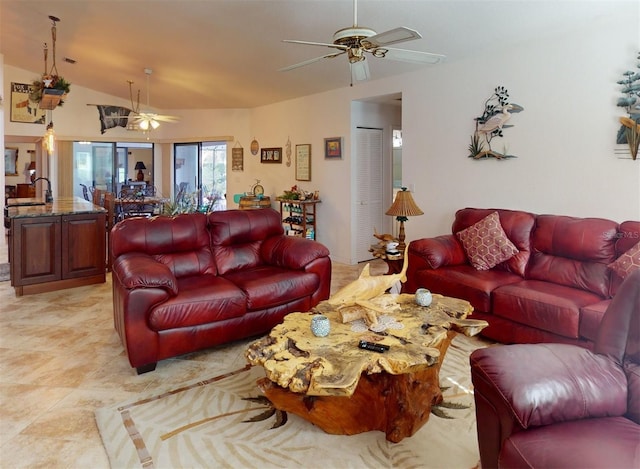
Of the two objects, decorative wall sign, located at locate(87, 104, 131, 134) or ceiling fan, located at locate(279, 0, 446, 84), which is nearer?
ceiling fan, located at locate(279, 0, 446, 84)

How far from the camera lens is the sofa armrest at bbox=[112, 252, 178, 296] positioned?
2.67m

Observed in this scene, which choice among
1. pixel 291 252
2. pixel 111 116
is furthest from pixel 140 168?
pixel 291 252

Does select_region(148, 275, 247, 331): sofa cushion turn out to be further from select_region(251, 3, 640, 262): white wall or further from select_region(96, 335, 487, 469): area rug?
select_region(251, 3, 640, 262): white wall

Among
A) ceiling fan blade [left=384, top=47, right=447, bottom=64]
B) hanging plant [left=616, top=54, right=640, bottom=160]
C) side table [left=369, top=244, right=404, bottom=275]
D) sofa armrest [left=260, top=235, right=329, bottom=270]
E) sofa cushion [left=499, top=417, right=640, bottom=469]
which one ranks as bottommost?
sofa cushion [left=499, top=417, right=640, bottom=469]

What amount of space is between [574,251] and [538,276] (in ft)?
1.14

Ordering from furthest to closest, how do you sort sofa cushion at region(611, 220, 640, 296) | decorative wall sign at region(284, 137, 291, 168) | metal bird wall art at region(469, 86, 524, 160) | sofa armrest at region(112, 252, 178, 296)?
decorative wall sign at region(284, 137, 291, 168) → metal bird wall art at region(469, 86, 524, 160) → sofa cushion at region(611, 220, 640, 296) → sofa armrest at region(112, 252, 178, 296)

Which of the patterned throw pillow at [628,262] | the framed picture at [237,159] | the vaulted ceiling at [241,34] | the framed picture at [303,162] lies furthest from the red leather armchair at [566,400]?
the framed picture at [237,159]

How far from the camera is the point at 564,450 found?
1277 mm

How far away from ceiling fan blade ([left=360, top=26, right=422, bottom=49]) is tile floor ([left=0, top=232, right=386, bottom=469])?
2.28m

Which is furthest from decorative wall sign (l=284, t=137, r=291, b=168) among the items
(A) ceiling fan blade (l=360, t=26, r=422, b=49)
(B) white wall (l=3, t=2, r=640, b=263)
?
(A) ceiling fan blade (l=360, t=26, r=422, b=49)

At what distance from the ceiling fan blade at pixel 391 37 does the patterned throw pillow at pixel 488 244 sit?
6.71ft

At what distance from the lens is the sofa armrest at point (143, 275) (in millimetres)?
2672

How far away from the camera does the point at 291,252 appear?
3.62m

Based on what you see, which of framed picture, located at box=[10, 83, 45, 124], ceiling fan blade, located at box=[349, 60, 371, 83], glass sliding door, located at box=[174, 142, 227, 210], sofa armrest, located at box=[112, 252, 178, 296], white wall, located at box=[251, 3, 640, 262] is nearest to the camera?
sofa armrest, located at box=[112, 252, 178, 296]
